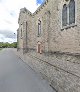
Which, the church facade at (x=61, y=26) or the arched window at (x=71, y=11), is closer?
the church facade at (x=61, y=26)

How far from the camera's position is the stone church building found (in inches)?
356

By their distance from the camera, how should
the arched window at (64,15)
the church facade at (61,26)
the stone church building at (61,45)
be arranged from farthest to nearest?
the arched window at (64,15) < the church facade at (61,26) < the stone church building at (61,45)

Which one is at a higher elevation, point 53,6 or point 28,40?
point 53,6

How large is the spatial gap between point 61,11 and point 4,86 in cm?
954

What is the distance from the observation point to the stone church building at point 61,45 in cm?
903

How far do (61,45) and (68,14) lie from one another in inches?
119

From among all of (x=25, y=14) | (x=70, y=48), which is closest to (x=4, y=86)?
(x=70, y=48)

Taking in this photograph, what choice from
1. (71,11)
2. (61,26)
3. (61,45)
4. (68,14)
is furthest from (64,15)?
(61,45)

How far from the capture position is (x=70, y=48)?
15.1 metres

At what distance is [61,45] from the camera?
17.0m

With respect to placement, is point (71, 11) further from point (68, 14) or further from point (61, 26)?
point (61, 26)

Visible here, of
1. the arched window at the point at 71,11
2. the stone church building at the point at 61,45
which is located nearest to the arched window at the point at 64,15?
the stone church building at the point at 61,45

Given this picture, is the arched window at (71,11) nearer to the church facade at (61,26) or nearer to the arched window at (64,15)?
the church facade at (61,26)

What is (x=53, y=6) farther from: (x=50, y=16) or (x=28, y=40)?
(x=28, y=40)
